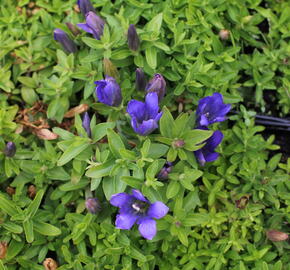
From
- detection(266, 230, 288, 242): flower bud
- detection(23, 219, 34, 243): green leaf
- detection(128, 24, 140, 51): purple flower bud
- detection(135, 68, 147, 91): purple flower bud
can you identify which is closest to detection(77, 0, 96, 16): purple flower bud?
detection(128, 24, 140, 51): purple flower bud

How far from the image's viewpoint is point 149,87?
211 cm

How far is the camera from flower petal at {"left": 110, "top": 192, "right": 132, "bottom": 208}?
181 cm

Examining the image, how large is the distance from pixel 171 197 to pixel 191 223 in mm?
199

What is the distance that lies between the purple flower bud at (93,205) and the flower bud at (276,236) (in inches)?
39.7

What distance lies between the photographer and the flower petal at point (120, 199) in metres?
1.81

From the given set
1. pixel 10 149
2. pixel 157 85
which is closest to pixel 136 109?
pixel 157 85

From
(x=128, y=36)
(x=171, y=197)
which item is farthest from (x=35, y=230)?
(x=128, y=36)

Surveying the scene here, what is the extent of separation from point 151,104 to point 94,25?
0.71 metres

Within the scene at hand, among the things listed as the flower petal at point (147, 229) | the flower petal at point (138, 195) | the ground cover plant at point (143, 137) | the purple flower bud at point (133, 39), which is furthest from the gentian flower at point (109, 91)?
the flower petal at point (147, 229)

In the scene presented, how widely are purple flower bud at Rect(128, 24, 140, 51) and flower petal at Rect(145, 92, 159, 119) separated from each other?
508 millimetres

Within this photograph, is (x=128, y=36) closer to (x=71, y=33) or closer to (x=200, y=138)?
(x=71, y=33)

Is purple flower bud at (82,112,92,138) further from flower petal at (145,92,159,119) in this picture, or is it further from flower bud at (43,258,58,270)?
flower bud at (43,258,58,270)

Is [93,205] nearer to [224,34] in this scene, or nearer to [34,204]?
[34,204]

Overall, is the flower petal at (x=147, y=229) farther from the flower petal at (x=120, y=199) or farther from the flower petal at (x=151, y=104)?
the flower petal at (x=151, y=104)
